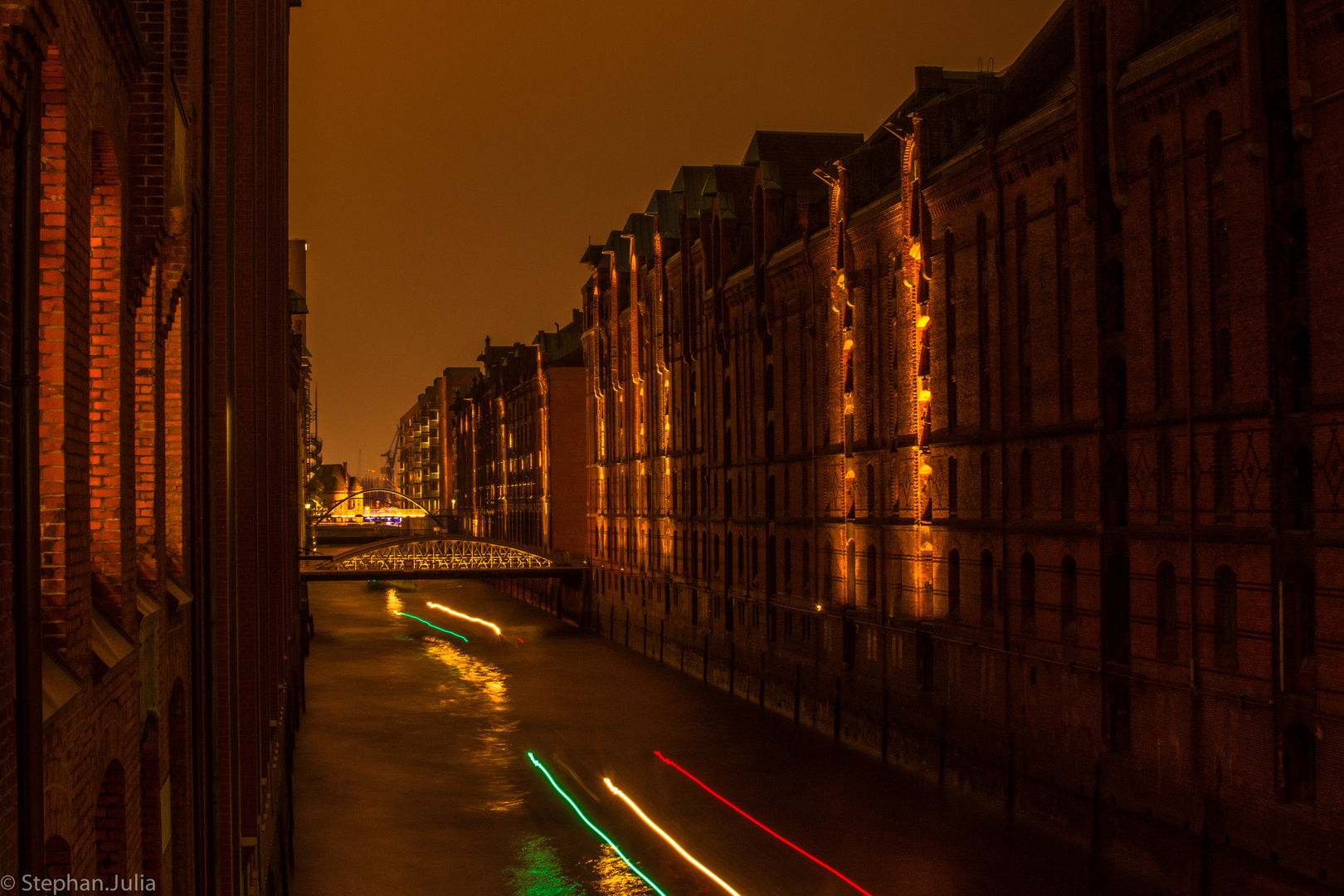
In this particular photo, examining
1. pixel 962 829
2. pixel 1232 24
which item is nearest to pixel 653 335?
pixel 962 829

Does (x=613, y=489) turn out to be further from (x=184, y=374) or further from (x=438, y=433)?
(x=438, y=433)

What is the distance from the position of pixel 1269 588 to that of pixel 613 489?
4652cm

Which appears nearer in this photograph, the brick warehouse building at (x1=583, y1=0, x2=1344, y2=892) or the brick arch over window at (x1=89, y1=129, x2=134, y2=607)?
the brick arch over window at (x1=89, y1=129, x2=134, y2=607)

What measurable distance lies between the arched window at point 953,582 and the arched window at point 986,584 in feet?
3.43

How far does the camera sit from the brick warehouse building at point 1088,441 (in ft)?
62.9

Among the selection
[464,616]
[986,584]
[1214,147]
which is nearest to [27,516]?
[1214,147]

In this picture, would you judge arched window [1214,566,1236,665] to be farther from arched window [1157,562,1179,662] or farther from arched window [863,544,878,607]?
arched window [863,544,878,607]

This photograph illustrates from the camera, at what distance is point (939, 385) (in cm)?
3012

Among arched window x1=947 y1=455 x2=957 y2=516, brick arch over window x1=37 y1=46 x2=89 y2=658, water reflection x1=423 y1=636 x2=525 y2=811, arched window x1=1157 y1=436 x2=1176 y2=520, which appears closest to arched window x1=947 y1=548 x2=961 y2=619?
arched window x1=947 y1=455 x2=957 y2=516

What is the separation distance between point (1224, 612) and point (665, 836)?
11.8 metres

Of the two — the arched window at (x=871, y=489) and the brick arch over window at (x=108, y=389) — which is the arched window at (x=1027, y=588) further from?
the brick arch over window at (x=108, y=389)

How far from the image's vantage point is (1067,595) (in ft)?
81.4

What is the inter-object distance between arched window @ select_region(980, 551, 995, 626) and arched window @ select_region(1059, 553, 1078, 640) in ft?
10.0

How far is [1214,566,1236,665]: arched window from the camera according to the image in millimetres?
20469
